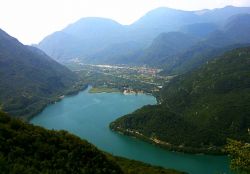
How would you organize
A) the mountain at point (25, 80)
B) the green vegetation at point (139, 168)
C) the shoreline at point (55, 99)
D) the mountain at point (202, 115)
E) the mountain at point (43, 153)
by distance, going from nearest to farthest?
1. the mountain at point (43, 153)
2. the green vegetation at point (139, 168)
3. the mountain at point (202, 115)
4. the shoreline at point (55, 99)
5. the mountain at point (25, 80)

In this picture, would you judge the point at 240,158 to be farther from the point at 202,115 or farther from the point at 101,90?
the point at 101,90

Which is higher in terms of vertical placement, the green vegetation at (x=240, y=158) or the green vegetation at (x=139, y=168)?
the green vegetation at (x=240, y=158)

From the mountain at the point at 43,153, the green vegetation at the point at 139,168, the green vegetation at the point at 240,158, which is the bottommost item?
the green vegetation at the point at 139,168

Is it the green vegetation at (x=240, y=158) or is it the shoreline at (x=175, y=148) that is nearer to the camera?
the green vegetation at (x=240, y=158)

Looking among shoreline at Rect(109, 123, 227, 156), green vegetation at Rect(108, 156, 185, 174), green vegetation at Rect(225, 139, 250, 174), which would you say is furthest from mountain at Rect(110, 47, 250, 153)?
green vegetation at Rect(225, 139, 250, 174)

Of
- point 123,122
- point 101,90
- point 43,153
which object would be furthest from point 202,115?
point 101,90

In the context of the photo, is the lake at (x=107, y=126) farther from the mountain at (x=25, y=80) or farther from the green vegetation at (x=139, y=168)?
the green vegetation at (x=139, y=168)

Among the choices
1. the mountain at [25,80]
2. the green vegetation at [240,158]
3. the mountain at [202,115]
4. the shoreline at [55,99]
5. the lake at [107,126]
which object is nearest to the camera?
the green vegetation at [240,158]

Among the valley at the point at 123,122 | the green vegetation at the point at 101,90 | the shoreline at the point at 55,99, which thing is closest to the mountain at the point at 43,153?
the valley at the point at 123,122
